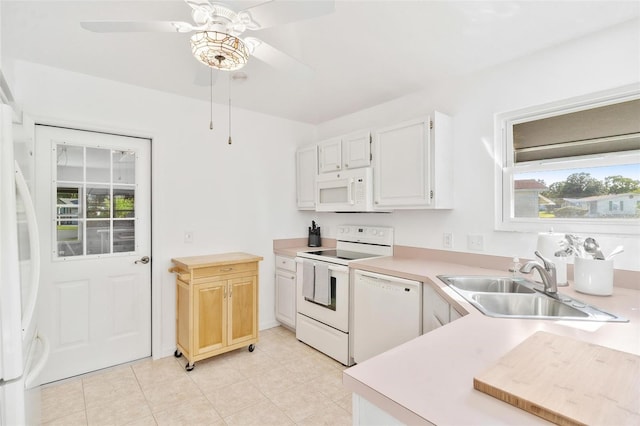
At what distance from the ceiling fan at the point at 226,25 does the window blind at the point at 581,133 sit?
1.80 m

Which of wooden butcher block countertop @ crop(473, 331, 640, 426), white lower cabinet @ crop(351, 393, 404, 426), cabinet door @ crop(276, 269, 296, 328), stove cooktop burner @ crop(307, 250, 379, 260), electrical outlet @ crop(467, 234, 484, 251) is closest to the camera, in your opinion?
wooden butcher block countertop @ crop(473, 331, 640, 426)

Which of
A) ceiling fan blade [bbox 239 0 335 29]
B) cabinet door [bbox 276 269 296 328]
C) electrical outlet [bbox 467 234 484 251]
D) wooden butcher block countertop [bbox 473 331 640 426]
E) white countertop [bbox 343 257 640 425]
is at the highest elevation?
ceiling fan blade [bbox 239 0 335 29]

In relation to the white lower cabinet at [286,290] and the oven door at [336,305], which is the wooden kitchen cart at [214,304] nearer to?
the white lower cabinet at [286,290]

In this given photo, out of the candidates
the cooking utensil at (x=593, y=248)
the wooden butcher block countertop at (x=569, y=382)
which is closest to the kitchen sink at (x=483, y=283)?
the cooking utensil at (x=593, y=248)

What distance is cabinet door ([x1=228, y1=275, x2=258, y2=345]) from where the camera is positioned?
282 cm

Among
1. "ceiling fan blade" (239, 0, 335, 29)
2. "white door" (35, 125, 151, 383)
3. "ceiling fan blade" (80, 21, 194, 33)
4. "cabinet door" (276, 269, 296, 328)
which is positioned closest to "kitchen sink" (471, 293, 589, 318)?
"ceiling fan blade" (239, 0, 335, 29)

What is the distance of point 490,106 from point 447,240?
1.08 m

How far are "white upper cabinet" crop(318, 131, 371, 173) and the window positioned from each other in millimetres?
1067

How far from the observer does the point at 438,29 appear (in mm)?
1866

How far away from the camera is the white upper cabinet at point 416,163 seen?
2.44 metres

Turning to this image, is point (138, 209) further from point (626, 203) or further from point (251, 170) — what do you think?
point (626, 203)

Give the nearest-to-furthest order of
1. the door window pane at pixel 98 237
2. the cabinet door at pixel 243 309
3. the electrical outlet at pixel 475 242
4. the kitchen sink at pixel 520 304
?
the kitchen sink at pixel 520 304
the electrical outlet at pixel 475 242
the door window pane at pixel 98 237
the cabinet door at pixel 243 309

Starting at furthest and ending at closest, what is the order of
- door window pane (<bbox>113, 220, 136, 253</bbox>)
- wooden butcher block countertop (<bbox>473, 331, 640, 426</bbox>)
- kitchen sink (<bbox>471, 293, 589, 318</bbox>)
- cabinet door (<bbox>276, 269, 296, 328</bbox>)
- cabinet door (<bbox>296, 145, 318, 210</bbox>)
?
1. cabinet door (<bbox>296, 145, 318, 210</bbox>)
2. cabinet door (<bbox>276, 269, 296, 328</bbox>)
3. door window pane (<bbox>113, 220, 136, 253</bbox>)
4. kitchen sink (<bbox>471, 293, 589, 318</bbox>)
5. wooden butcher block countertop (<bbox>473, 331, 640, 426</bbox>)

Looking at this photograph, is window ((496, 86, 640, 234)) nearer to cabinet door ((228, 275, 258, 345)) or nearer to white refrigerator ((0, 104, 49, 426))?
cabinet door ((228, 275, 258, 345))
